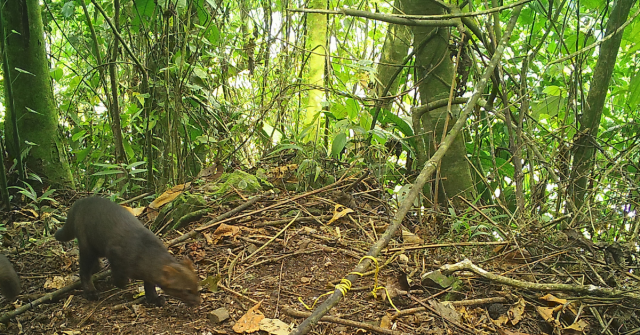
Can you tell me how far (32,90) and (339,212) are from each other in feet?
11.0

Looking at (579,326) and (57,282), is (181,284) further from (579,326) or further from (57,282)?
(579,326)

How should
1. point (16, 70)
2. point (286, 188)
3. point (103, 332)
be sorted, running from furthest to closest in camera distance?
1. point (16, 70)
2. point (286, 188)
3. point (103, 332)

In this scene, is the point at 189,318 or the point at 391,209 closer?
the point at 189,318

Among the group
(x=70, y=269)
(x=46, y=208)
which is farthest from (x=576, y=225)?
(x=46, y=208)

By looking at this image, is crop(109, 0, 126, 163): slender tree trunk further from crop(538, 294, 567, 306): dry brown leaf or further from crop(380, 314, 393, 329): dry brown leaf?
crop(538, 294, 567, 306): dry brown leaf

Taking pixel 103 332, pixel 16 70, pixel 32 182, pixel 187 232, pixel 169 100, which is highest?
pixel 16 70

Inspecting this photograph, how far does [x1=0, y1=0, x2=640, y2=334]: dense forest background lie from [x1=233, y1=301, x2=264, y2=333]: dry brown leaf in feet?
4.36

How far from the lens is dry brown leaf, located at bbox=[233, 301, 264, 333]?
2.30m

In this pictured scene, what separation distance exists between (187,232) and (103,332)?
3.82 feet

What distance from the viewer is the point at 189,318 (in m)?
2.52

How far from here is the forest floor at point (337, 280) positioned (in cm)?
240

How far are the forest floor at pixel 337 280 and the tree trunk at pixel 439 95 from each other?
1.44 feet

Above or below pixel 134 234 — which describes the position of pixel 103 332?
below

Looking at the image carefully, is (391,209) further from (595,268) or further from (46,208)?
(46,208)
